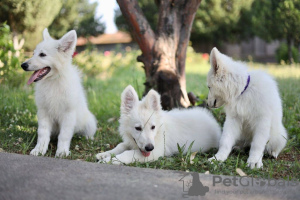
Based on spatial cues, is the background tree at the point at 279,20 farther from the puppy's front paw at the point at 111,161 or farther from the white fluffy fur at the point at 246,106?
the puppy's front paw at the point at 111,161

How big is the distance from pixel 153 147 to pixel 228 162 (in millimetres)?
793

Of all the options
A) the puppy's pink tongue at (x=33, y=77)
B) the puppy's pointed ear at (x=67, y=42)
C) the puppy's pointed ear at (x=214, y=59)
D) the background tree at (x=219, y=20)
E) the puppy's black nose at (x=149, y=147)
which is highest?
the background tree at (x=219, y=20)

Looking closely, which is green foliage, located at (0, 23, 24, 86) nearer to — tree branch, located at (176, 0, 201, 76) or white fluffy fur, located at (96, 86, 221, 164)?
tree branch, located at (176, 0, 201, 76)

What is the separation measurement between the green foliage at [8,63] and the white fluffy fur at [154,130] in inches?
121

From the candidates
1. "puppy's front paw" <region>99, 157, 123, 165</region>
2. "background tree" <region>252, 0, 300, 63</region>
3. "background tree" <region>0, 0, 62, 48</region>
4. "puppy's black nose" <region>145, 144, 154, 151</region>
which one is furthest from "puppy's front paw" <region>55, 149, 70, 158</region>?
"background tree" <region>252, 0, 300, 63</region>

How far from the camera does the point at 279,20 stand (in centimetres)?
1445

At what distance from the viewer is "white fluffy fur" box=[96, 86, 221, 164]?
345cm

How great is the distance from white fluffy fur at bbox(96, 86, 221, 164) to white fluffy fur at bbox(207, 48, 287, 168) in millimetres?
423

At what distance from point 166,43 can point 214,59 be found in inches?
76.4

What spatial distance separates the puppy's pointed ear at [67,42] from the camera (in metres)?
4.00

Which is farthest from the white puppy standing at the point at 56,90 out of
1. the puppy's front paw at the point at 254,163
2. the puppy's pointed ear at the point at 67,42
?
the puppy's front paw at the point at 254,163

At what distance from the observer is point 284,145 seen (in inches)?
150

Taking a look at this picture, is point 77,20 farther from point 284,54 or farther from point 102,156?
point 102,156

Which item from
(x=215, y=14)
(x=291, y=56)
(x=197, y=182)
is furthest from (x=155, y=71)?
(x=215, y=14)
